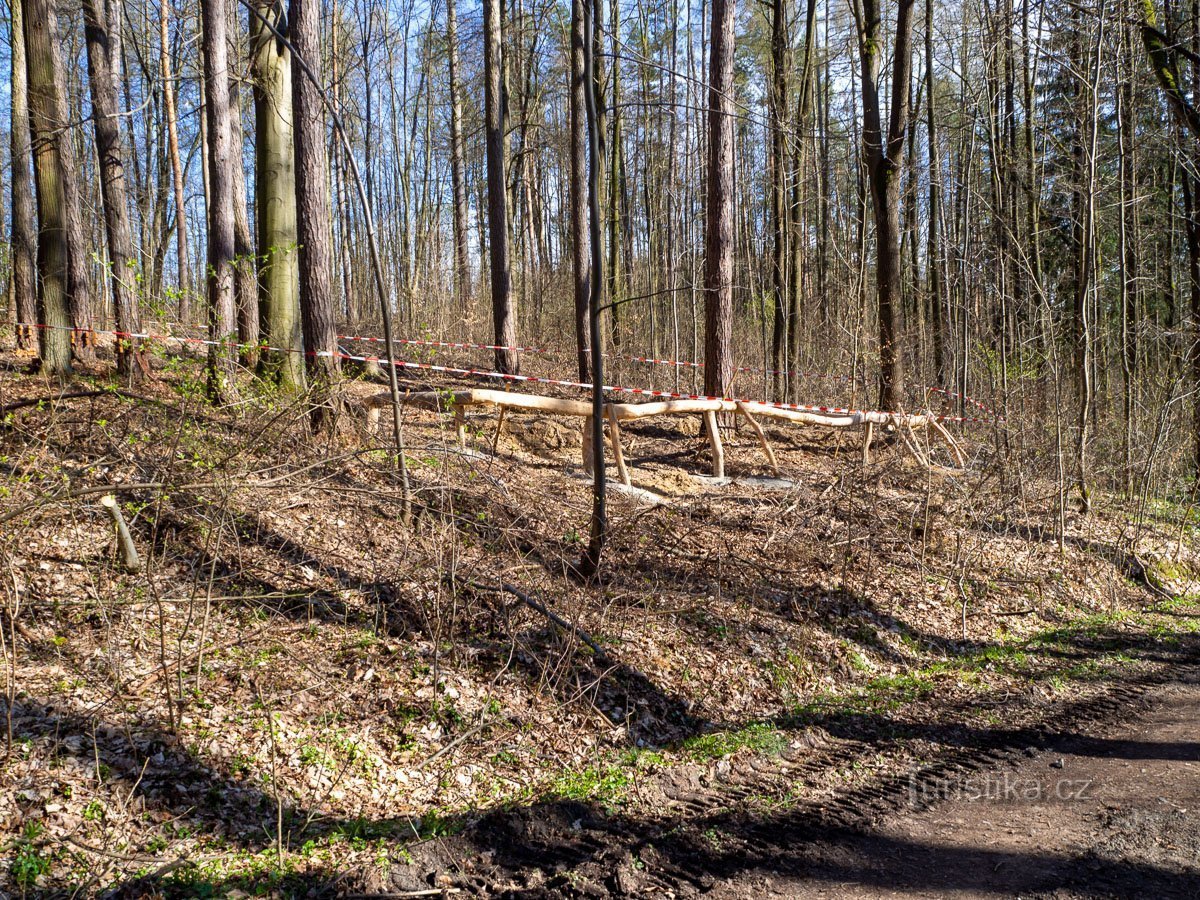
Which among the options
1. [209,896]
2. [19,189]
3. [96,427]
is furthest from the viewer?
[19,189]

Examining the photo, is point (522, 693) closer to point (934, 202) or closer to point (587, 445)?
point (587, 445)

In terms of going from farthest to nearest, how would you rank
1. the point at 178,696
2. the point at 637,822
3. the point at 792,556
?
Result: the point at 792,556 < the point at 178,696 < the point at 637,822

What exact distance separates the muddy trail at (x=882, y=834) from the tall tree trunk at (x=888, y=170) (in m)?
8.07

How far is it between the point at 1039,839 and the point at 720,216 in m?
8.99

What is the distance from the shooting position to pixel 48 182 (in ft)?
31.3

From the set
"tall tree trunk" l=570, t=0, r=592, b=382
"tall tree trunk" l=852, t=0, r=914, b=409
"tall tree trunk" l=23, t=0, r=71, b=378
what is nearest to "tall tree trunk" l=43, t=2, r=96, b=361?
"tall tree trunk" l=23, t=0, r=71, b=378

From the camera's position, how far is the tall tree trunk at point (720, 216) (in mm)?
10938

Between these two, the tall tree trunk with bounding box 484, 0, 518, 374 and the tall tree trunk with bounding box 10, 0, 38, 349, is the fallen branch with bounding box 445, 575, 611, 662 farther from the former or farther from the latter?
the tall tree trunk with bounding box 10, 0, 38, 349

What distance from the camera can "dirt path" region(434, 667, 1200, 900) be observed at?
3.39 meters

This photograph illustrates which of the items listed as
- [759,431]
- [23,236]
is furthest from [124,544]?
[23,236]

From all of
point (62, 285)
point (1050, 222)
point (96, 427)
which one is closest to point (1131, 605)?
point (96, 427)

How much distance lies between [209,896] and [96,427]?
4.57m

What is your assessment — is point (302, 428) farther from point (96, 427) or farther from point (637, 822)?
point (637, 822)

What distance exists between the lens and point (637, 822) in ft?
12.9
